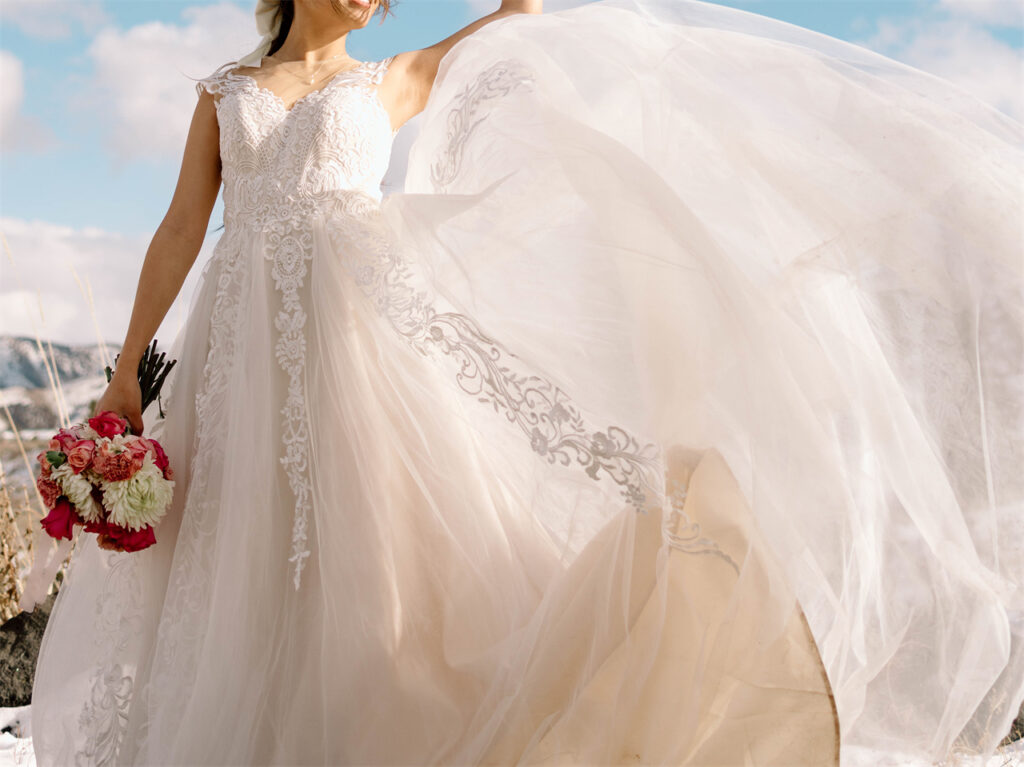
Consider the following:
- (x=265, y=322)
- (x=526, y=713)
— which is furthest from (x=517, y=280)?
(x=526, y=713)

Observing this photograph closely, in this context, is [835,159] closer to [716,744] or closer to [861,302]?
[861,302]

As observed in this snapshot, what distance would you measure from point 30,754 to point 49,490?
65.7 inches

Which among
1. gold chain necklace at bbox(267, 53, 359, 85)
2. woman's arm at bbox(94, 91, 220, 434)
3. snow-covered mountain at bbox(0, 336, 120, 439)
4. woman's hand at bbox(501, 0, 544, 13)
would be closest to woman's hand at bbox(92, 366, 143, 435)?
woman's arm at bbox(94, 91, 220, 434)

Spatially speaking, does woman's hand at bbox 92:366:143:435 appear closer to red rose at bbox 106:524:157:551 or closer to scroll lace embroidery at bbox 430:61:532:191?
red rose at bbox 106:524:157:551

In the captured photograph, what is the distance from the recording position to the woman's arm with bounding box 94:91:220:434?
2467mm

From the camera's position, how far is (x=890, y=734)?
1867 millimetres

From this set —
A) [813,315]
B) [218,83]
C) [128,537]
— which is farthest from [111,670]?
[813,315]

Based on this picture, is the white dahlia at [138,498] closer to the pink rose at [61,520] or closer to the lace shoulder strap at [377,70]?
the pink rose at [61,520]

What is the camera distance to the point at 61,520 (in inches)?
86.4

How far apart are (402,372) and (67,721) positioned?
140cm

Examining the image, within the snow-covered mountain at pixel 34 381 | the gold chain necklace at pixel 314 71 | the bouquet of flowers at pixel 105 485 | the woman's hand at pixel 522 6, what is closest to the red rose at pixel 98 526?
the bouquet of flowers at pixel 105 485

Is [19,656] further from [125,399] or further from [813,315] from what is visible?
[813,315]

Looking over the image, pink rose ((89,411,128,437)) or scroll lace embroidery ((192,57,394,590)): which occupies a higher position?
scroll lace embroidery ((192,57,394,590))

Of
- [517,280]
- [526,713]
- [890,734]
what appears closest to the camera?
[526,713]
